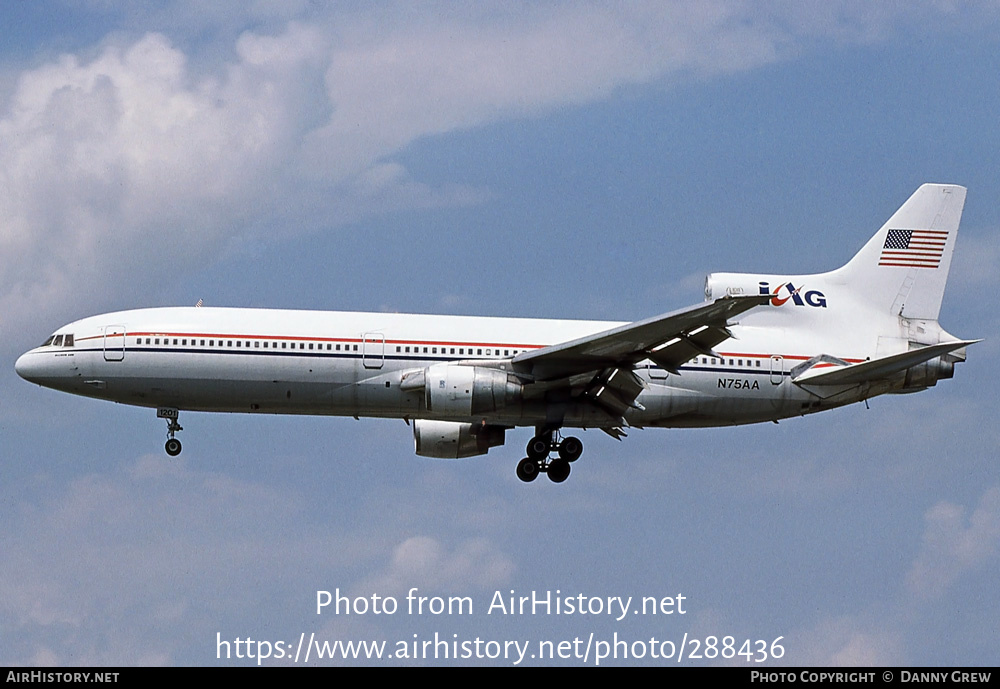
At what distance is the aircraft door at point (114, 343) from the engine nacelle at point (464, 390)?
8857 mm

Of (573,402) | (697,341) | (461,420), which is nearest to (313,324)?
(461,420)

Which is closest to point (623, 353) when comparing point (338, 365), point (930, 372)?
point (338, 365)

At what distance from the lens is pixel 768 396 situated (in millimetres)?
44188

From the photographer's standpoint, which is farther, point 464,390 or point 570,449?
point 570,449

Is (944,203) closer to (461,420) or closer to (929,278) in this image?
(929,278)

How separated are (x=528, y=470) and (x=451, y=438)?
3269 millimetres

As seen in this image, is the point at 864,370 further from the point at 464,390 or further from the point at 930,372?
the point at 464,390

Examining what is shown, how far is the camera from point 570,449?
1740 inches

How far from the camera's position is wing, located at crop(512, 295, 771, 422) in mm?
39500

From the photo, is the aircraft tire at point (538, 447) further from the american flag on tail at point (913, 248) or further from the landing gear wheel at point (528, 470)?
the american flag on tail at point (913, 248)

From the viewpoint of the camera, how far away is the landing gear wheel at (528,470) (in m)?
44.2

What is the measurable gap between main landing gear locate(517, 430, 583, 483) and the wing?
163cm

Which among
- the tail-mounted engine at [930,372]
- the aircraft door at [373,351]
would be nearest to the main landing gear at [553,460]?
the aircraft door at [373,351]

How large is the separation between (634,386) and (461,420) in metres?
5.04
